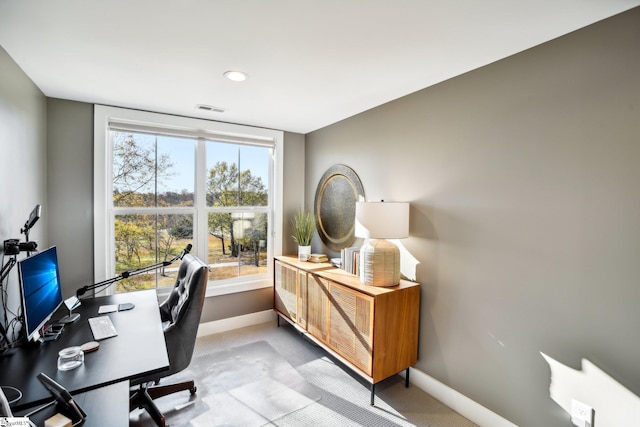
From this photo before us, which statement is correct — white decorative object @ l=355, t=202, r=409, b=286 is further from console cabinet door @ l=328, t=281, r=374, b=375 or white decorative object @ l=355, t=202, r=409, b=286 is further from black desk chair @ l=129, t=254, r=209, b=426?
black desk chair @ l=129, t=254, r=209, b=426

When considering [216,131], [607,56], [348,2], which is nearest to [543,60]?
[607,56]

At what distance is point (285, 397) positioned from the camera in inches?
91.7

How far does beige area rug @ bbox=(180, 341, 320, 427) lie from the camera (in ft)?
6.94

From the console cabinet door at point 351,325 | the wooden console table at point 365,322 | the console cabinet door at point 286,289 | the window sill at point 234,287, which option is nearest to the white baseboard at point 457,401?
the wooden console table at point 365,322

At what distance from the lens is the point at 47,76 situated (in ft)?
7.19

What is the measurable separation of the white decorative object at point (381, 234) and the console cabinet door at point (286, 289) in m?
1.02

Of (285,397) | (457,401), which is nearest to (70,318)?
(285,397)

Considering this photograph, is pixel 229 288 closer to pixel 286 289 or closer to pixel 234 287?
pixel 234 287

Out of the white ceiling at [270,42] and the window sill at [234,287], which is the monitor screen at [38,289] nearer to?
the white ceiling at [270,42]

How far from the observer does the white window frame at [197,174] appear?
2.81m

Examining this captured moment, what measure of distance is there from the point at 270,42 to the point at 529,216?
1776mm

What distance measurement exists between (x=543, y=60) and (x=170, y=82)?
2.42 meters

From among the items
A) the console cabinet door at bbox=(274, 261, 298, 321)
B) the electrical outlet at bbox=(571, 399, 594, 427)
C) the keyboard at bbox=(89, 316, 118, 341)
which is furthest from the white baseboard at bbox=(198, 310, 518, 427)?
the keyboard at bbox=(89, 316, 118, 341)

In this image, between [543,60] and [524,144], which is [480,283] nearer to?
[524,144]
